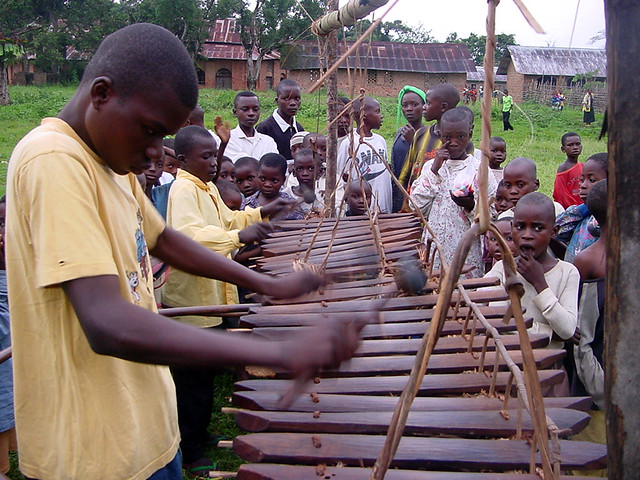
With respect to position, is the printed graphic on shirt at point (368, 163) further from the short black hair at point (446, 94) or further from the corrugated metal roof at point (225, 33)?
the corrugated metal roof at point (225, 33)

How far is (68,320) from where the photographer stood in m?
1.22

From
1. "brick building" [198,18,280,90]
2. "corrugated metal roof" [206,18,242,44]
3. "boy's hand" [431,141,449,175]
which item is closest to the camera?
"boy's hand" [431,141,449,175]

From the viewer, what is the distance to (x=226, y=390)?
3.86 meters

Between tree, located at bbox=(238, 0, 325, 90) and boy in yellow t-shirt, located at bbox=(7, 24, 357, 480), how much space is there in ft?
88.6

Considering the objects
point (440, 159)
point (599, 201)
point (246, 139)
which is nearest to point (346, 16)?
point (440, 159)

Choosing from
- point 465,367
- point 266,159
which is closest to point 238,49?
point 266,159

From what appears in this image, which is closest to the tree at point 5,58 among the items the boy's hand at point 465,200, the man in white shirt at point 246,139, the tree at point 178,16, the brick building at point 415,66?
the tree at point 178,16

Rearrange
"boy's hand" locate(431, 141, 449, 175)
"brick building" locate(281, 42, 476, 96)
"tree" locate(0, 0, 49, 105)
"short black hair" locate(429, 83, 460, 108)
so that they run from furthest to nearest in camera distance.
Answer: "tree" locate(0, 0, 49, 105)
"brick building" locate(281, 42, 476, 96)
"short black hair" locate(429, 83, 460, 108)
"boy's hand" locate(431, 141, 449, 175)

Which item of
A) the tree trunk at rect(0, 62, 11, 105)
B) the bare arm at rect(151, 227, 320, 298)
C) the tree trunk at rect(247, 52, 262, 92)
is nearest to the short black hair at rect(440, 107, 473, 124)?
the bare arm at rect(151, 227, 320, 298)

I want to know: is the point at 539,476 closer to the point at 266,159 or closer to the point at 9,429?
the point at 9,429

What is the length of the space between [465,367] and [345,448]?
0.55 m

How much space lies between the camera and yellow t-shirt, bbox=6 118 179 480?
1.11 metres

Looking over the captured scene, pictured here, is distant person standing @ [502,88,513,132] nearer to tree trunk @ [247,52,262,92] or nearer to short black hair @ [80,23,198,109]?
short black hair @ [80,23,198,109]

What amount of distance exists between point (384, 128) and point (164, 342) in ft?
50.7
